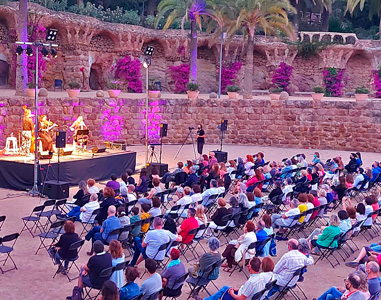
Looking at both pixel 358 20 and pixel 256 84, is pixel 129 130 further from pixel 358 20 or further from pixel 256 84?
pixel 358 20

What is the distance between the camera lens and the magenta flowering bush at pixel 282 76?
36.1m

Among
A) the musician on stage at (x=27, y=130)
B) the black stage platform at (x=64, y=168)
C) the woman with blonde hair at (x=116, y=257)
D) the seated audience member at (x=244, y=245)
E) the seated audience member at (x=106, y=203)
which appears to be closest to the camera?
the woman with blonde hair at (x=116, y=257)

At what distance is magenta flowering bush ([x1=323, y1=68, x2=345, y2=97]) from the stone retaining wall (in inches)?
408

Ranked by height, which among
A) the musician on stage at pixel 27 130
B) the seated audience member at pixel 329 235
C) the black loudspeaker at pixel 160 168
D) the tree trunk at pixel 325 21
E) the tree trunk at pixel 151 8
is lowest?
the black loudspeaker at pixel 160 168

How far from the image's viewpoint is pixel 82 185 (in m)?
11.5

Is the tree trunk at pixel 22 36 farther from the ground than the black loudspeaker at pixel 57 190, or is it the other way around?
the tree trunk at pixel 22 36

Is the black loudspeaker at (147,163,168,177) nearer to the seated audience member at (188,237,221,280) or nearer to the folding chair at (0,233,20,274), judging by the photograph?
the folding chair at (0,233,20,274)

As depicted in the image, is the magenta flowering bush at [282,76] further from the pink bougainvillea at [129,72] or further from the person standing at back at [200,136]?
the person standing at back at [200,136]

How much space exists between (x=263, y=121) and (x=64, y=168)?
43.6 feet

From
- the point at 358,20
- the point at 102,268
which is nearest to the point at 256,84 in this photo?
the point at 358,20

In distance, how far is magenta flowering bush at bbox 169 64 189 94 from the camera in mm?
34875

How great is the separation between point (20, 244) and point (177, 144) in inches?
631

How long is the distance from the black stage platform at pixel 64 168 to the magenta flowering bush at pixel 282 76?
2005 centimetres

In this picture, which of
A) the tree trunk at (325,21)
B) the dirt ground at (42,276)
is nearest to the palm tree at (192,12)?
the tree trunk at (325,21)
